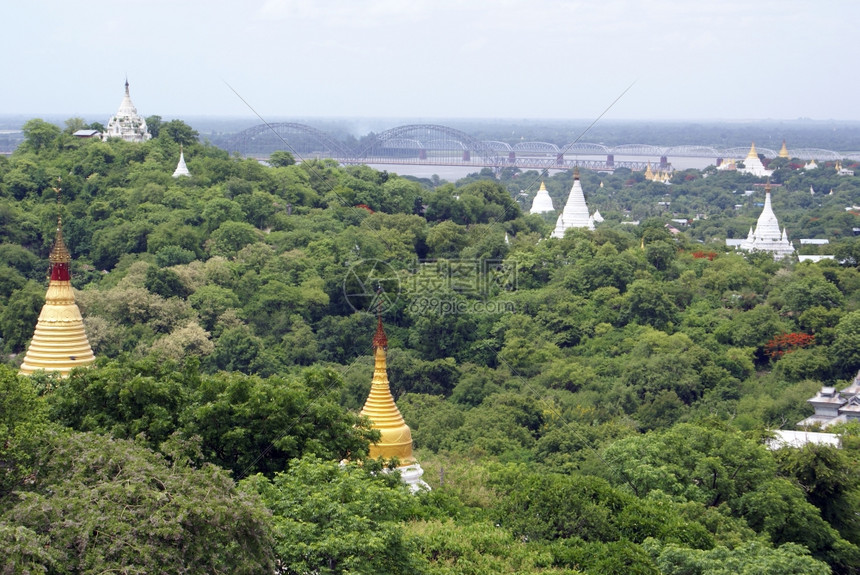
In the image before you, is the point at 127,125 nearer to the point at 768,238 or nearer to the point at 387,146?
the point at 768,238

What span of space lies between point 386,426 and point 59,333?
34.0 ft

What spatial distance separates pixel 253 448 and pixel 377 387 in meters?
3.22

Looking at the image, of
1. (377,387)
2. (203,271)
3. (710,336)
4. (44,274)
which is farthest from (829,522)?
(44,274)

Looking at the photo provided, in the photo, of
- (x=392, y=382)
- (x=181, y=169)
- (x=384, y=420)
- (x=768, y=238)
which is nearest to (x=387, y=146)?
(x=768, y=238)

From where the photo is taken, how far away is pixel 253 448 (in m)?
26.5

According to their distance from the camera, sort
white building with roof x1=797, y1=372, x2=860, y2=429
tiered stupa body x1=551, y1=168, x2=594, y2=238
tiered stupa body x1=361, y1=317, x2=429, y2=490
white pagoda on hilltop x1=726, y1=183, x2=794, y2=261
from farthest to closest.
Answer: white pagoda on hilltop x1=726, y1=183, x2=794, y2=261, tiered stupa body x1=551, y1=168, x2=594, y2=238, white building with roof x1=797, y1=372, x2=860, y2=429, tiered stupa body x1=361, y1=317, x2=429, y2=490

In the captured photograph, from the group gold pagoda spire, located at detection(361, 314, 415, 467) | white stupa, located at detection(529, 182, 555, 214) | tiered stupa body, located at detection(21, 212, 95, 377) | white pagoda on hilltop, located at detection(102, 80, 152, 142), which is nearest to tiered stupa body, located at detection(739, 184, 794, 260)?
white stupa, located at detection(529, 182, 555, 214)

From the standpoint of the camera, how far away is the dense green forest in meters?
20.5

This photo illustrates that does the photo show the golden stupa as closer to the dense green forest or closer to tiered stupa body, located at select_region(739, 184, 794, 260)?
the dense green forest

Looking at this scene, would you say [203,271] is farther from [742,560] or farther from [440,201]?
[742,560]

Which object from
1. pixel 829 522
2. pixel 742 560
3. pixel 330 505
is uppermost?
pixel 330 505

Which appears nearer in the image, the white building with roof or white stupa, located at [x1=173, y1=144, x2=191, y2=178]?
the white building with roof

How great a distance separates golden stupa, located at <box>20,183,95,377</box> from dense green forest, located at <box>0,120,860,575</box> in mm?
1623

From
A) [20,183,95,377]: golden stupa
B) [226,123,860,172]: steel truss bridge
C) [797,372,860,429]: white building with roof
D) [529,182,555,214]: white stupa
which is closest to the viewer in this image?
[20,183,95,377]: golden stupa
